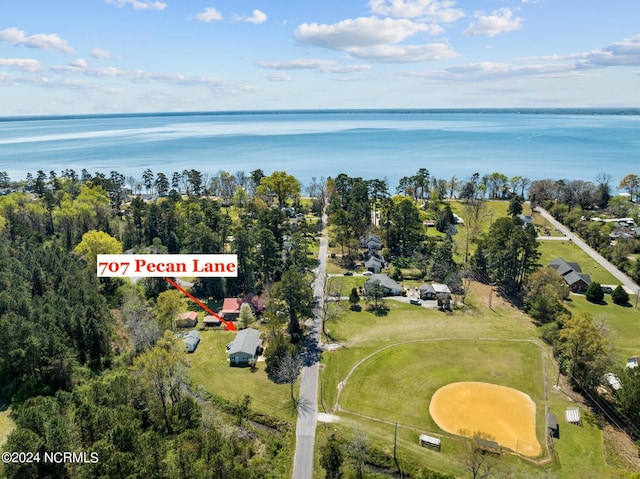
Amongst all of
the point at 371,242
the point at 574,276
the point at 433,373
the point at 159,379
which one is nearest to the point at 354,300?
the point at 433,373

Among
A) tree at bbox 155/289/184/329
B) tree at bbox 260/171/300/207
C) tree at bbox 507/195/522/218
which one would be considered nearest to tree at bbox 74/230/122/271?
tree at bbox 155/289/184/329

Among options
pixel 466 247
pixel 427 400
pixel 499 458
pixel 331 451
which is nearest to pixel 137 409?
pixel 331 451

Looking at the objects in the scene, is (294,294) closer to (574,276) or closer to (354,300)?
(354,300)

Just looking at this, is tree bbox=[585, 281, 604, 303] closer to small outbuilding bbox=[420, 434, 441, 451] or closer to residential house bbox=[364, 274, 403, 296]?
residential house bbox=[364, 274, 403, 296]

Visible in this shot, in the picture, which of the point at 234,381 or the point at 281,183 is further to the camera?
the point at 281,183

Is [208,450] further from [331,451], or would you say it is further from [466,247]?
[466,247]

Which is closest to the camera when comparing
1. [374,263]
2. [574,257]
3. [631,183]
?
[374,263]
